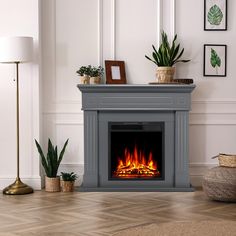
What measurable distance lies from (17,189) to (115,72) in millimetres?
1672

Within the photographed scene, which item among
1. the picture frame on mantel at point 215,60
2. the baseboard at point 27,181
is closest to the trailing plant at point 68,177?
the baseboard at point 27,181

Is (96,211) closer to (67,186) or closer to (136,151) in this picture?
(67,186)

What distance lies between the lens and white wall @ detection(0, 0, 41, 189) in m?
6.67

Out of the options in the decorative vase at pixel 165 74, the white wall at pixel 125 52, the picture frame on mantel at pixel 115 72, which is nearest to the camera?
the decorative vase at pixel 165 74

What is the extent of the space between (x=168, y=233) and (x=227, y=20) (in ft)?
12.7

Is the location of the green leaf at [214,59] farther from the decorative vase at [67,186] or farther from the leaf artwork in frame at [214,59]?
the decorative vase at [67,186]

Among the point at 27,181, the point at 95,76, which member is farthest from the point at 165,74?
the point at 27,181

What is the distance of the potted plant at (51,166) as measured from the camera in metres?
6.57

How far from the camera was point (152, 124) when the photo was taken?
6648 mm

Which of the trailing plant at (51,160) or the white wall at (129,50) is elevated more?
the white wall at (129,50)

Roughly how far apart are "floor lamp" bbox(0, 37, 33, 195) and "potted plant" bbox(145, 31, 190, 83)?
1350 mm

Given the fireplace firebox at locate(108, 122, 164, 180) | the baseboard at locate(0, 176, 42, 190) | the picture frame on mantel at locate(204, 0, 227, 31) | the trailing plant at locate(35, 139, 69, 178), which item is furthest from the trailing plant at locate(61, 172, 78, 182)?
the picture frame on mantel at locate(204, 0, 227, 31)

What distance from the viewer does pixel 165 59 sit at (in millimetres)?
6695

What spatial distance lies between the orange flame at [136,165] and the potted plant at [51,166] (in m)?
0.63
